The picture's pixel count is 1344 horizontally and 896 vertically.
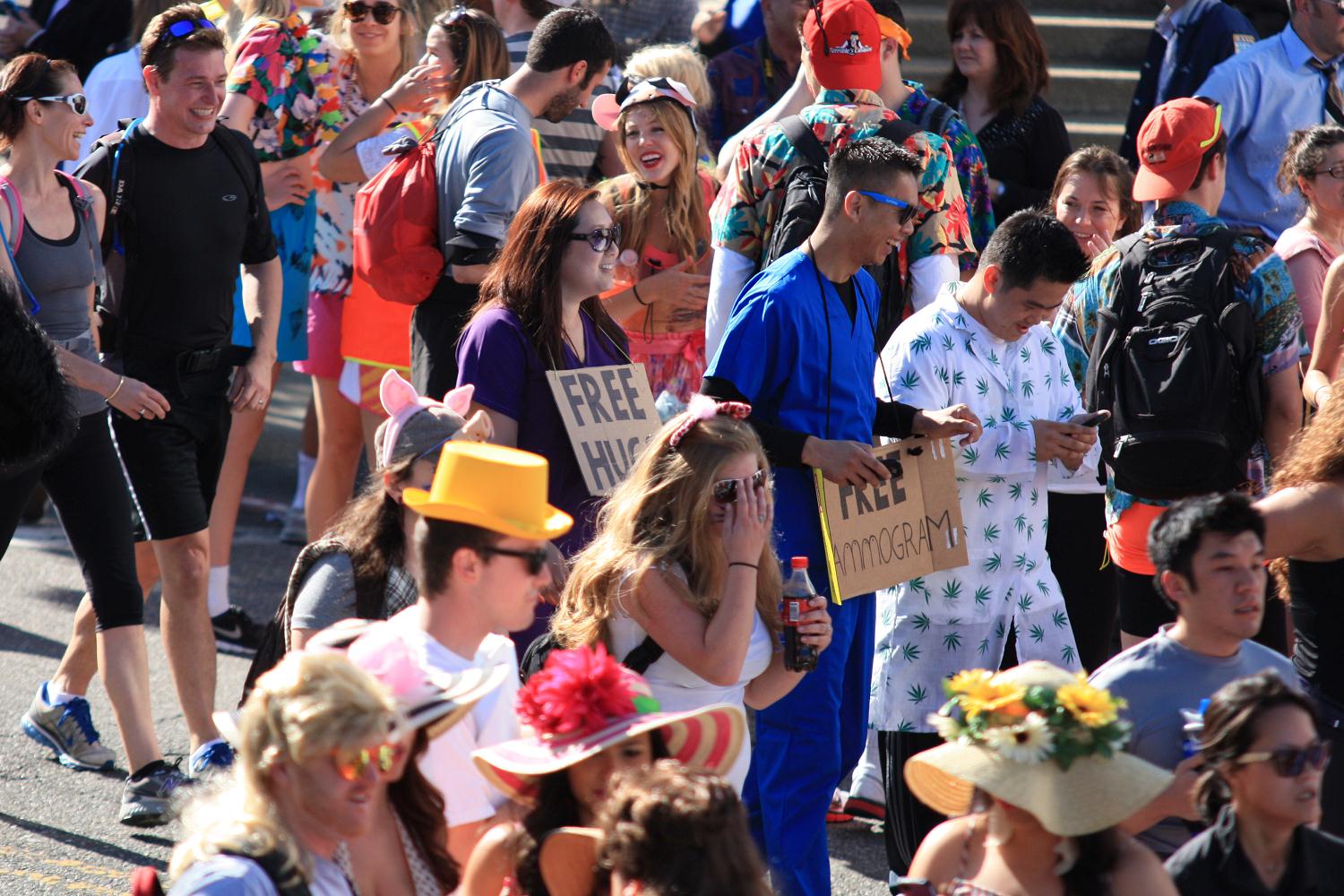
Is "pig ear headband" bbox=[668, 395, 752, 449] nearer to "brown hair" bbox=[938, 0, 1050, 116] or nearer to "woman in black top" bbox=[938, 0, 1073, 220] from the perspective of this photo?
"woman in black top" bbox=[938, 0, 1073, 220]

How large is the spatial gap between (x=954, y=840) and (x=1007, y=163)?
15.6 feet

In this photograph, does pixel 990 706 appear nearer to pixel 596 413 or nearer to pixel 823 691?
pixel 823 691

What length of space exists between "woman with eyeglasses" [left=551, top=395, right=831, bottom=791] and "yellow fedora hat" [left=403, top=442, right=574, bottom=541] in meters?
0.71

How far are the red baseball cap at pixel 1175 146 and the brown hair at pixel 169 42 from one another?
3.04 m

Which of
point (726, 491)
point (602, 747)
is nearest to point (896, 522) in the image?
point (726, 491)

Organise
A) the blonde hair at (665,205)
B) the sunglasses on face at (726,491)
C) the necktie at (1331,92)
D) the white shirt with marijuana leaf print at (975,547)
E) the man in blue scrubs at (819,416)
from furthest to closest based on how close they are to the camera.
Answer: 1. the necktie at (1331,92)
2. the blonde hair at (665,205)
3. the white shirt with marijuana leaf print at (975,547)
4. the man in blue scrubs at (819,416)
5. the sunglasses on face at (726,491)

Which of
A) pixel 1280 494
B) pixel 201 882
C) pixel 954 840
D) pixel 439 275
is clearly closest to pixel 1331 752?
pixel 1280 494

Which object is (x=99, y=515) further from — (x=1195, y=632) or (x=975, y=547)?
(x=1195, y=632)

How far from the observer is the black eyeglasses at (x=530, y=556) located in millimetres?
3109

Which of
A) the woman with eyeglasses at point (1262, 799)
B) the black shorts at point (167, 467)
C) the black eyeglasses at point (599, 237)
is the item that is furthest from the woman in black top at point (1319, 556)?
the black shorts at point (167, 467)

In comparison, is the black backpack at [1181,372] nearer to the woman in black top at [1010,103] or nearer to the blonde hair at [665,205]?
the blonde hair at [665,205]

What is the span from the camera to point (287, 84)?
→ 22.6ft

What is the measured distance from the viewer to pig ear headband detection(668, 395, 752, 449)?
3.89 meters

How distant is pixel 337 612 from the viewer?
11.6 ft
